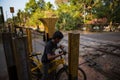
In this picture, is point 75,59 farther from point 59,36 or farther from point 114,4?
point 114,4

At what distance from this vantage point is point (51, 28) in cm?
401

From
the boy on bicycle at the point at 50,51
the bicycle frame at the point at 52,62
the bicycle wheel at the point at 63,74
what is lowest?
the bicycle wheel at the point at 63,74

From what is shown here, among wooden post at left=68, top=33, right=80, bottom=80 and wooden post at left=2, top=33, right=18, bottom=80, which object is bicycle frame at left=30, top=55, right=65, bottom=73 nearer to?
wooden post at left=68, top=33, right=80, bottom=80

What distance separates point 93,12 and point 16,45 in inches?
961

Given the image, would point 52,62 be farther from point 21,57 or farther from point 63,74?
point 21,57

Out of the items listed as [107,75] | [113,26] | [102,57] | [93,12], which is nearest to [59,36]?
[107,75]

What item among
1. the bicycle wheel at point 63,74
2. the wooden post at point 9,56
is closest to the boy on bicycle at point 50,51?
the bicycle wheel at point 63,74

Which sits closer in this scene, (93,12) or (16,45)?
(16,45)

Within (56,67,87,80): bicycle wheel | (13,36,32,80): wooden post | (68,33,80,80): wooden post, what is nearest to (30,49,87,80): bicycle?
(56,67,87,80): bicycle wheel

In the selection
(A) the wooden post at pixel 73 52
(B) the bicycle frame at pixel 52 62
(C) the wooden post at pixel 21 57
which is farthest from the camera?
(B) the bicycle frame at pixel 52 62

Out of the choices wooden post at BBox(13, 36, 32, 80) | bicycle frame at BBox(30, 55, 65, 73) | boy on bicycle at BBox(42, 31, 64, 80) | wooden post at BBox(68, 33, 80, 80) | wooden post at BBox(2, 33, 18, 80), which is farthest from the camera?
bicycle frame at BBox(30, 55, 65, 73)

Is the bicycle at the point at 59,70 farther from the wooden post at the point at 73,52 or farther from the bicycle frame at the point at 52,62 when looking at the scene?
the wooden post at the point at 73,52

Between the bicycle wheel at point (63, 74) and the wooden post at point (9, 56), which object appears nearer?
the wooden post at point (9, 56)

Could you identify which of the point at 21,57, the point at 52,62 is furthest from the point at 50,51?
the point at 21,57
